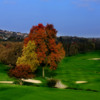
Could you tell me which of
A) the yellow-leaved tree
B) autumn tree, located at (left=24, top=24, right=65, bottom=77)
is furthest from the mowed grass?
the yellow-leaved tree

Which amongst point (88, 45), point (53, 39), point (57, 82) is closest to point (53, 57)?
point (53, 39)

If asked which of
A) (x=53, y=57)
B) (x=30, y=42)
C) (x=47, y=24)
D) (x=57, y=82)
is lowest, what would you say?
(x=57, y=82)

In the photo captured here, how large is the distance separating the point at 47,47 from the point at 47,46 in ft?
0.66

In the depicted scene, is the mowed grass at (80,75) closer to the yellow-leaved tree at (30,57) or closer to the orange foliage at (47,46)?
the orange foliage at (47,46)

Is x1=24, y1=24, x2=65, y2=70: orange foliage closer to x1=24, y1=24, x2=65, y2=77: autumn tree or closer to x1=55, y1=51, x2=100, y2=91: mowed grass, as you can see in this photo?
x1=24, y1=24, x2=65, y2=77: autumn tree

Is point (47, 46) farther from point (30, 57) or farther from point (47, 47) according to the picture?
point (30, 57)

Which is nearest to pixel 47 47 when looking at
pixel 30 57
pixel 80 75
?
pixel 30 57

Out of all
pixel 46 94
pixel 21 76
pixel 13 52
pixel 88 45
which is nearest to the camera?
pixel 46 94

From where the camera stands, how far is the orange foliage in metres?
Result: 44.0

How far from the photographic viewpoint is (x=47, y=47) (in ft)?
147

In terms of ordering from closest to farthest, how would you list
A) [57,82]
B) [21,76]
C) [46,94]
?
1. [46,94]
2. [57,82]
3. [21,76]

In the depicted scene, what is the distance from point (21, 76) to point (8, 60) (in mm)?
17552

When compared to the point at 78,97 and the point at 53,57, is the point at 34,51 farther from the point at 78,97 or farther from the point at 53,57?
the point at 78,97

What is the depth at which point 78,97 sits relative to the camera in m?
14.9
